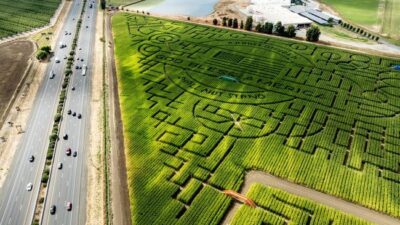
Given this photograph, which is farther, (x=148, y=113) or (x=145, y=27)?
(x=145, y=27)

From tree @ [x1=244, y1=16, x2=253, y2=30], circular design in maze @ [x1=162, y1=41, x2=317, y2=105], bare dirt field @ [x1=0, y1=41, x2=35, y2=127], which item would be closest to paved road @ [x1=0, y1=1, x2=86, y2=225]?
bare dirt field @ [x1=0, y1=41, x2=35, y2=127]

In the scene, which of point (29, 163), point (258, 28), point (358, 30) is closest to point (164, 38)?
point (258, 28)

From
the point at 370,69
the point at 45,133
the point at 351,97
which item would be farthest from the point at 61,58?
the point at 370,69

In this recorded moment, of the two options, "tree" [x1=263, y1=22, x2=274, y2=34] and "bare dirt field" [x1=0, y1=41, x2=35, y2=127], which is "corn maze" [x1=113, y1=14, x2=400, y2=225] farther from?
"bare dirt field" [x1=0, y1=41, x2=35, y2=127]

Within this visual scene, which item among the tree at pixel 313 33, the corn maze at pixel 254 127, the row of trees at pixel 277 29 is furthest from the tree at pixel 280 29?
the tree at pixel 313 33

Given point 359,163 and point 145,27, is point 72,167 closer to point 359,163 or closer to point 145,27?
point 359,163

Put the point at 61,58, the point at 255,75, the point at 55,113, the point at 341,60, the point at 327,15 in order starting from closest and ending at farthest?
the point at 55,113, the point at 255,75, the point at 341,60, the point at 61,58, the point at 327,15
